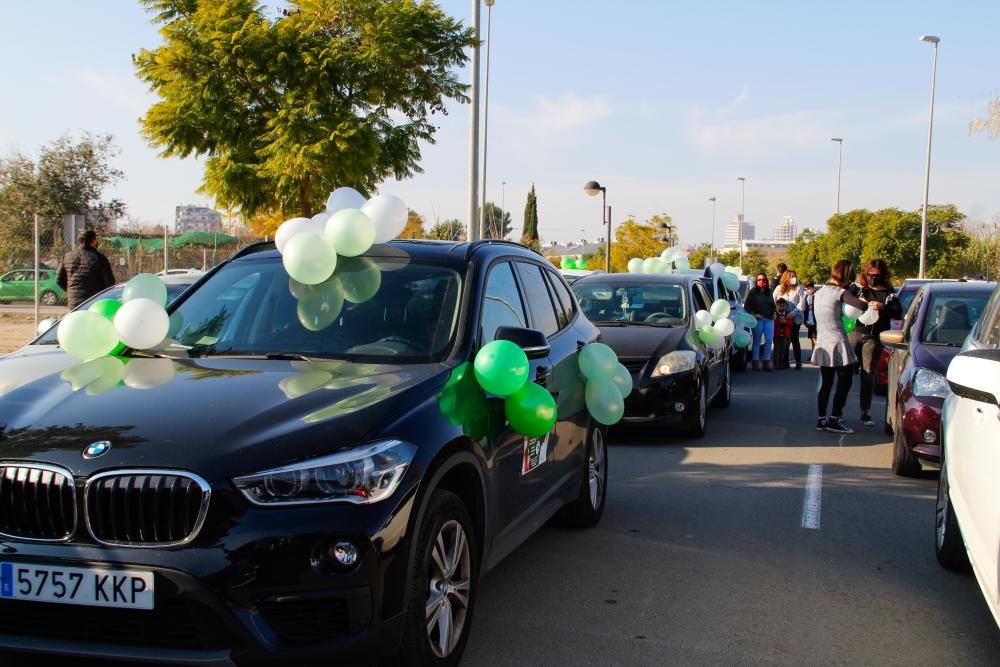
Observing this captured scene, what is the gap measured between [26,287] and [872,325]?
26.2 metres

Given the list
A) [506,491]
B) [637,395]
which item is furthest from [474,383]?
[637,395]

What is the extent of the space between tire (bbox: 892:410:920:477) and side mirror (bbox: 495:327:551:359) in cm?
449

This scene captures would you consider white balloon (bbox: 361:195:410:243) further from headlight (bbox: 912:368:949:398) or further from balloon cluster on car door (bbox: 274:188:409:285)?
Result: headlight (bbox: 912:368:949:398)

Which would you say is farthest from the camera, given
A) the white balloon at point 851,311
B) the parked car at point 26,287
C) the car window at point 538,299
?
the parked car at point 26,287

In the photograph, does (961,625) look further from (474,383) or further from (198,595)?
(198,595)

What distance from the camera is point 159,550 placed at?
10.1 ft

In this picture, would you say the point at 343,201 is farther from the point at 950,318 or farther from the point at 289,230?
the point at 950,318

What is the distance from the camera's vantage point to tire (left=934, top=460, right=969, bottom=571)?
517 centimetres

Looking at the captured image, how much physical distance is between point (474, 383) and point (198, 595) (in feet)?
5.22

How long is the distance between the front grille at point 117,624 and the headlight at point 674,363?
7.05 meters

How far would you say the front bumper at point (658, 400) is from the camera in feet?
31.3

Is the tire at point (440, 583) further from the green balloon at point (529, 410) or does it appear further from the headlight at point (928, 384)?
the headlight at point (928, 384)

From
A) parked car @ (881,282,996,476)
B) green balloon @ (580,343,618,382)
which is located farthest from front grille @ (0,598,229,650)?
parked car @ (881,282,996,476)

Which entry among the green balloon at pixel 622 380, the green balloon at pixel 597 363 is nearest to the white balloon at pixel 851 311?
the green balloon at pixel 622 380
